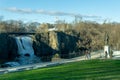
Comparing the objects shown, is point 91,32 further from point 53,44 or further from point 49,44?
point 49,44

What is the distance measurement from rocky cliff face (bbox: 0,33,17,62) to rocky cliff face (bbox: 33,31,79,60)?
5.84 meters

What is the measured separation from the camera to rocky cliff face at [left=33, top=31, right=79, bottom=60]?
75.8 m

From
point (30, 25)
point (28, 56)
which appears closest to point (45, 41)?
point (28, 56)

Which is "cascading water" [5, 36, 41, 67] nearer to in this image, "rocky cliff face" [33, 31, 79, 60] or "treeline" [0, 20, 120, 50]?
"rocky cliff face" [33, 31, 79, 60]

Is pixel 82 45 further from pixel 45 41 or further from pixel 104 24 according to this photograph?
pixel 104 24

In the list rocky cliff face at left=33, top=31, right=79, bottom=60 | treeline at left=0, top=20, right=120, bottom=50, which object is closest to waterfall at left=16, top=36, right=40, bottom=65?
rocky cliff face at left=33, top=31, right=79, bottom=60

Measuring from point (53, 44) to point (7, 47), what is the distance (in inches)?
491

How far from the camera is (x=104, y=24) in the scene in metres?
96.8

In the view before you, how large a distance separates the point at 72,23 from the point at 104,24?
1840 centimetres

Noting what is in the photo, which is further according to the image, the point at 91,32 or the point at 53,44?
the point at 91,32

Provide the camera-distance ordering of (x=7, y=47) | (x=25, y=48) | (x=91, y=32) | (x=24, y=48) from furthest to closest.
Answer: (x=91, y=32) < (x=25, y=48) < (x=24, y=48) < (x=7, y=47)

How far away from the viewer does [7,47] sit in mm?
69938

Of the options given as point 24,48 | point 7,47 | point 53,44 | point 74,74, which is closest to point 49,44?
point 53,44

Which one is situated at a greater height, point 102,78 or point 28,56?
point 102,78
